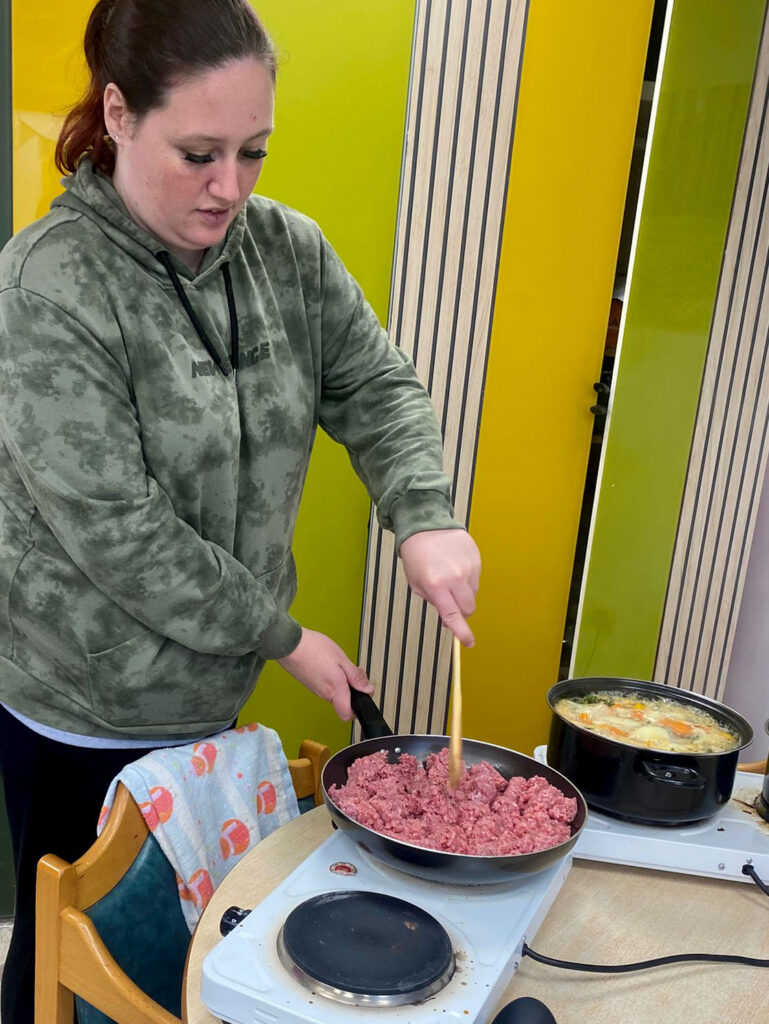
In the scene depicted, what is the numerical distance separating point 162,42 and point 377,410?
63cm

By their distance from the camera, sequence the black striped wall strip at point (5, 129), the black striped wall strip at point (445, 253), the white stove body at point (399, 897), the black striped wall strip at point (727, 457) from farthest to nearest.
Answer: the black striped wall strip at point (727, 457), the black striped wall strip at point (445, 253), the black striped wall strip at point (5, 129), the white stove body at point (399, 897)

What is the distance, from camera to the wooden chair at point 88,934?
103cm

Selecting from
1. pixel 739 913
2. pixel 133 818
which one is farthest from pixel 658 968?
pixel 133 818

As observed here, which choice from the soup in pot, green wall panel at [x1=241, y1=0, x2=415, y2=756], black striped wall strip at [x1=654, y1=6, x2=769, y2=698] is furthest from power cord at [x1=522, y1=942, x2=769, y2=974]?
black striped wall strip at [x1=654, y1=6, x2=769, y2=698]

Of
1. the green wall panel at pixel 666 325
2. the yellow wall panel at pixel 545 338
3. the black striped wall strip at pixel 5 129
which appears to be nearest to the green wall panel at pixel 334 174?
the yellow wall panel at pixel 545 338

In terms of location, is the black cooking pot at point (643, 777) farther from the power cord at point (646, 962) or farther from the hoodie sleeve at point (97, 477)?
the hoodie sleeve at point (97, 477)

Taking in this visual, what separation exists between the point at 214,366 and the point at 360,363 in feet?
1.01

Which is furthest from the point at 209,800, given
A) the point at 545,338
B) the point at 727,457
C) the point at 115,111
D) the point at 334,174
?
the point at 727,457

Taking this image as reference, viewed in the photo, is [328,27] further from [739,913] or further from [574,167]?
[739,913]

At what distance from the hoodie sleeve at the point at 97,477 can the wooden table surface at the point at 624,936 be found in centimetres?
31

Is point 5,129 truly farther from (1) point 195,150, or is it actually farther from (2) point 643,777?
(2) point 643,777

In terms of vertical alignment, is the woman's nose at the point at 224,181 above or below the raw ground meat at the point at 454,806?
above

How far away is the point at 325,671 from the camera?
4.51 feet

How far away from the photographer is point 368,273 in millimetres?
2520
